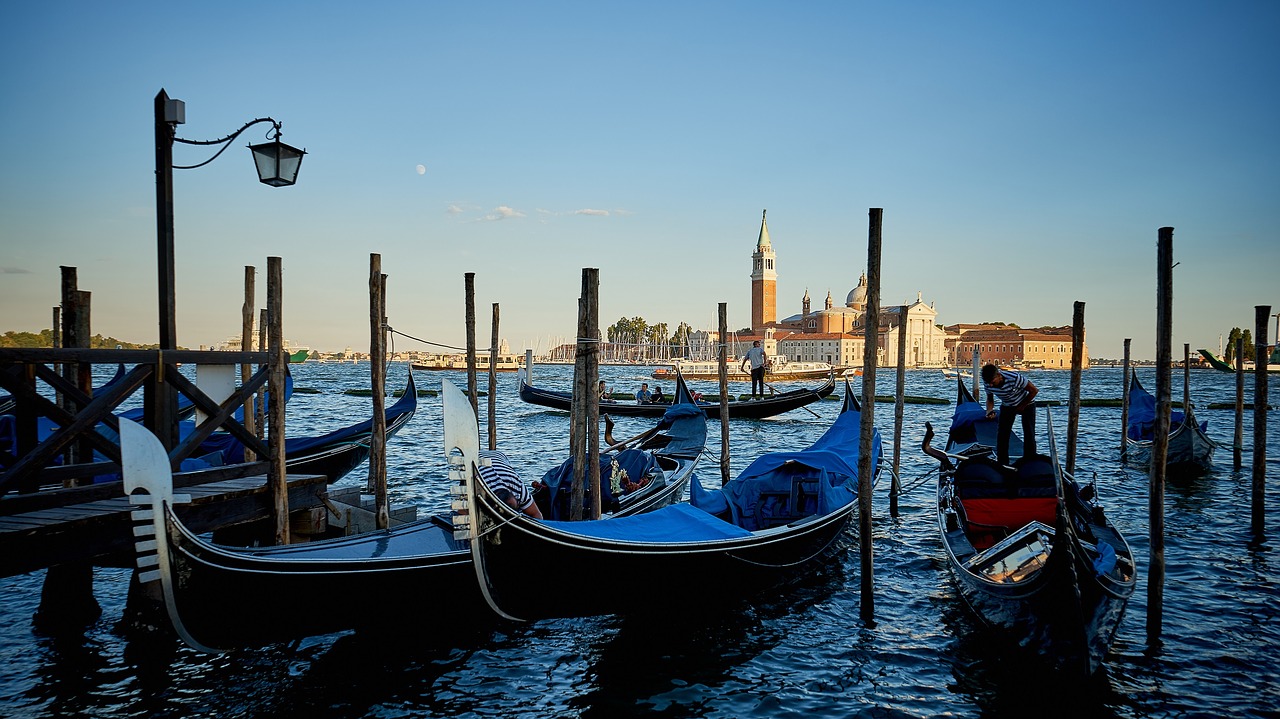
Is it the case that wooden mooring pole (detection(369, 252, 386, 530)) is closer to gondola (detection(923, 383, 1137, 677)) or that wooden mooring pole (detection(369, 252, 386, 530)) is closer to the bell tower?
gondola (detection(923, 383, 1137, 677))

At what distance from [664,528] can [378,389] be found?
1987 millimetres

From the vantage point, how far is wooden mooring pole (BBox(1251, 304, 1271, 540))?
527cm

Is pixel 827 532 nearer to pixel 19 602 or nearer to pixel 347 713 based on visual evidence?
pixel 347 713

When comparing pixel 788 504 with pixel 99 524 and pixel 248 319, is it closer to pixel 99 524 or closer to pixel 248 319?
pixel 99 524

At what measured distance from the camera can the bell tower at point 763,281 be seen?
7106 centimetres

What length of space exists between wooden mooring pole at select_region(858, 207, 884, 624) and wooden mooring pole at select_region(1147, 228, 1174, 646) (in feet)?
4.14

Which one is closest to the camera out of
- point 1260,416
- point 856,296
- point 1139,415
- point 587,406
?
point 587,406

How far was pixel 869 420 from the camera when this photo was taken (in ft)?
13.5

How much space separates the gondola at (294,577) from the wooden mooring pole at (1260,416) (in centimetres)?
517

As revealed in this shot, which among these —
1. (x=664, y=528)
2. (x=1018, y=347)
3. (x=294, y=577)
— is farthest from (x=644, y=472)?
(x=1018, y=347)

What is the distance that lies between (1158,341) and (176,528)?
4.19 metres

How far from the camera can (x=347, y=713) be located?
3.14 metres

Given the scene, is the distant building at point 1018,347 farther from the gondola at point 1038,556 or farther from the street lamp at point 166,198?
the street lamp at point 166,198

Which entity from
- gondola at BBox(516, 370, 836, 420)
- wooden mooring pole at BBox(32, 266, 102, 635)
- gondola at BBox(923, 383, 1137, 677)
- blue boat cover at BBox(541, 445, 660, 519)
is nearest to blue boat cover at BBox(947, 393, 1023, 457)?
gondola at BBox(923, 383, 1137, 677)
